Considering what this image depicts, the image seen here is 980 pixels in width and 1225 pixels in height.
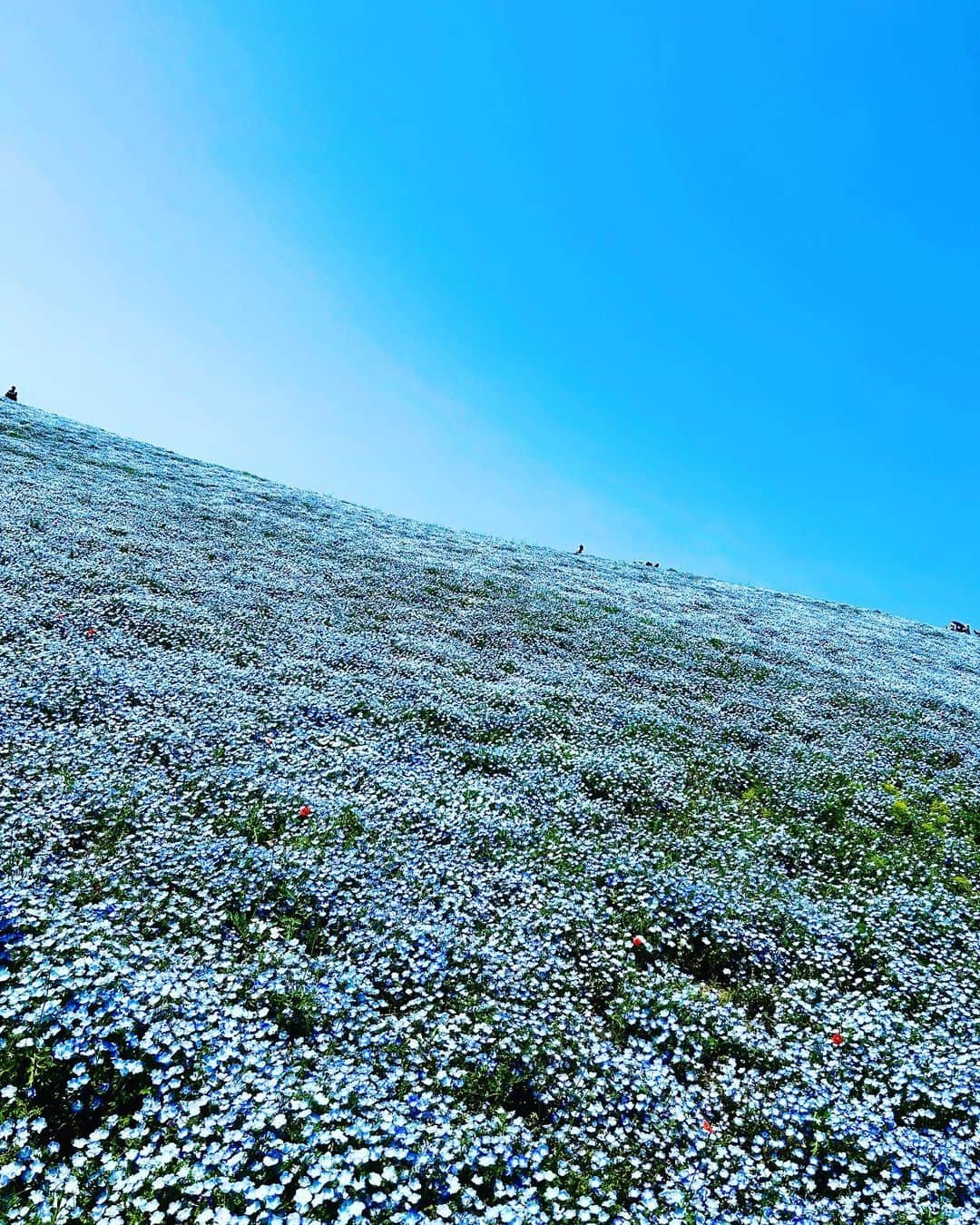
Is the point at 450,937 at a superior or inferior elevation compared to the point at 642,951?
inferior

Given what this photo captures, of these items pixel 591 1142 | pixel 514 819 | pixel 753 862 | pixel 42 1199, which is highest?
pixel 753 862

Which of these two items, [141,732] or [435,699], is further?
[435,699]

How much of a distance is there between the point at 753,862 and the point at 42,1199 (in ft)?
26.3

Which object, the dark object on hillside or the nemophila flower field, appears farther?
the dark object on hillside

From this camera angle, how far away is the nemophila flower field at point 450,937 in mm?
4836

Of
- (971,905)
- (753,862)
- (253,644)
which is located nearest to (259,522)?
(253,644)

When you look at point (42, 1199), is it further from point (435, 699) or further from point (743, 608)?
point (743, 608)

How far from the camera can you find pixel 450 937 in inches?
273

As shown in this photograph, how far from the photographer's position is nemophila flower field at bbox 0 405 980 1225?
15.9ft

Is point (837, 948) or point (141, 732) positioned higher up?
→ point (837, 948)

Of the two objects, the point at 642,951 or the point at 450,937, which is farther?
the point at 642,951

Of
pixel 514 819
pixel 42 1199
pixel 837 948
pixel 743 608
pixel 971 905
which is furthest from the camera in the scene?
pixel 743 608

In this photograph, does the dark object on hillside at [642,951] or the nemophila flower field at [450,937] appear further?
the dark object on hillside at [642,951]

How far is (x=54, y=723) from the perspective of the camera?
9.69 metres
